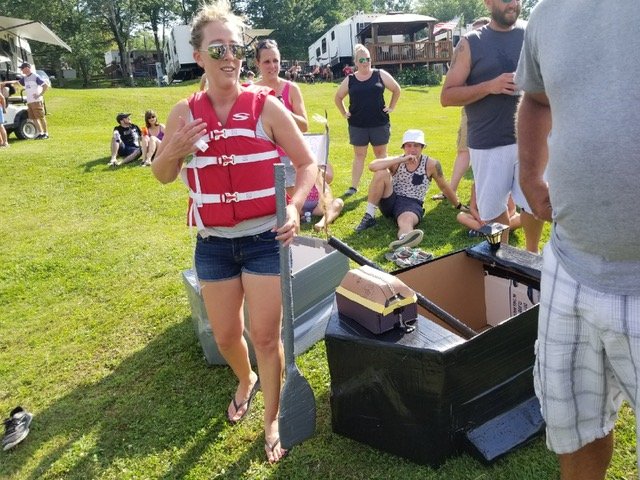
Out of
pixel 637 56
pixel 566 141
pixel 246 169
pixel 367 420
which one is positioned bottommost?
pixel 367 420

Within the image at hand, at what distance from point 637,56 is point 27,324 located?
182 inches

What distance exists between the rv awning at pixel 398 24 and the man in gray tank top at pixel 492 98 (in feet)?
104

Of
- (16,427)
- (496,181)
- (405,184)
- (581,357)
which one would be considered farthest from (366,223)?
(581,357)

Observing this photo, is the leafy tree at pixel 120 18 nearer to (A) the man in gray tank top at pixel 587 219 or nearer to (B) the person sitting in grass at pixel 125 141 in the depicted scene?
(B) the person sitting in grass at pixel 125 141

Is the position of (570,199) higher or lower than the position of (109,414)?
higher

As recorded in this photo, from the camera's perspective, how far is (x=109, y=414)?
3098 mm

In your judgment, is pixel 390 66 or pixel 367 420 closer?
pixel 367 420

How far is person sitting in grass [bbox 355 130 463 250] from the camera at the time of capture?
5.54m

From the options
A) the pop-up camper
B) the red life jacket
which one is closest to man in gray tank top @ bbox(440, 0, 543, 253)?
the red life jacket

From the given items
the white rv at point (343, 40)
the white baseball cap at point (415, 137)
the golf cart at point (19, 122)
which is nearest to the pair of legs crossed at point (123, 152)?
the golf cart at point (19, 122)

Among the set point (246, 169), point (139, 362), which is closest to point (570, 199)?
point (246, 169)

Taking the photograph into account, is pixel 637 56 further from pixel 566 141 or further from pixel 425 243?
pixel 425 243

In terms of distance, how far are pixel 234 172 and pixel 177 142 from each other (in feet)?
0.91

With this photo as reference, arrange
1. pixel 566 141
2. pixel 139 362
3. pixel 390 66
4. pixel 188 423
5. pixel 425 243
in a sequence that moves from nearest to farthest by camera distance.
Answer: pixel 566 141
pixel 188 423
pixel 139 362
pixel 425 243
pixel 390 66
